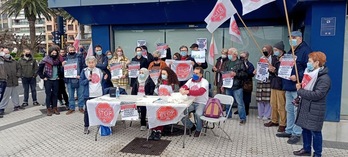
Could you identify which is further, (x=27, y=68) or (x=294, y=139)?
(x=27, y=68)

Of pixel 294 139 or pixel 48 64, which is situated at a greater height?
pixel 48 64

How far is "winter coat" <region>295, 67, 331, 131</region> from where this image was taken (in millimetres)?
4539

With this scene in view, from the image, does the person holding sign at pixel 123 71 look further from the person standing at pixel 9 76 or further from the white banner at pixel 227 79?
the person standing at pixel 9 76

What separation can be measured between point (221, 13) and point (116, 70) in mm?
3079

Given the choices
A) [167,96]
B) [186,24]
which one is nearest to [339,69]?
[167,96]

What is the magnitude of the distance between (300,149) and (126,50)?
22.7 feet

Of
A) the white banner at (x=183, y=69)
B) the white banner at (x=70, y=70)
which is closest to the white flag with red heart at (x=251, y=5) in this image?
the white banner at (x=183, y=69)

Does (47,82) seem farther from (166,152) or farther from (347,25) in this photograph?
(347,25)

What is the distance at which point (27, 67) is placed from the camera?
9.76m

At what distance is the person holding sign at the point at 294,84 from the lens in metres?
5.61

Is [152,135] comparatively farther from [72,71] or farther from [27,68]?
[27,68]

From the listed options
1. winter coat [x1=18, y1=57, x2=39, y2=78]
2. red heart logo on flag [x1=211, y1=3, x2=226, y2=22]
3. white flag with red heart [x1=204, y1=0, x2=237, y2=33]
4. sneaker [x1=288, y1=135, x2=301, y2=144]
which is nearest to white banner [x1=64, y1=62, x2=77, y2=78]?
winter coat [x1=18, y1=57, x2=39, y2=78]

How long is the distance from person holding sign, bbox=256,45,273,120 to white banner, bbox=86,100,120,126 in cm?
359

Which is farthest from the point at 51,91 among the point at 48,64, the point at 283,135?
the point at 283,135
